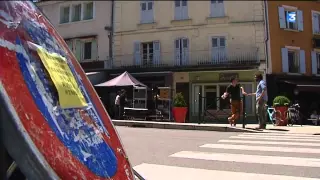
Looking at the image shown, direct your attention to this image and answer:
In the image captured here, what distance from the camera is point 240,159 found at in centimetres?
607

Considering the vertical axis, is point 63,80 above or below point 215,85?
below

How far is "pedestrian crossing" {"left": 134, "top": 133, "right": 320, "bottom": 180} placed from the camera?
16.0 ft

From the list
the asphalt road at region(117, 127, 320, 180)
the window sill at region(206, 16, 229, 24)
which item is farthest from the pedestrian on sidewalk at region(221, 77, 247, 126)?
the window sill at region(206, 16, 229, 24)

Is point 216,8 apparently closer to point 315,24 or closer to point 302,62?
point 302,62

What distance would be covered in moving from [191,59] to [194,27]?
2.10m

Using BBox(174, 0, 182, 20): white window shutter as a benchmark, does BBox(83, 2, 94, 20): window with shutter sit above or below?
above

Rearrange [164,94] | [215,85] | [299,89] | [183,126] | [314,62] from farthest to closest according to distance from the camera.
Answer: [314,62]
[215,85]
[299,89]
[164,94]
[183,126]

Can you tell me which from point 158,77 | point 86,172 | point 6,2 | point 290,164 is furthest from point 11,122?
point 158,77

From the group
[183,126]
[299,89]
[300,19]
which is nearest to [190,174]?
[183,126]

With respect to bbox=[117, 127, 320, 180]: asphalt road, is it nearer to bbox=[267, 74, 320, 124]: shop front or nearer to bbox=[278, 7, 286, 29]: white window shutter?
bbox=[267, 74, 320, 124]: shop front

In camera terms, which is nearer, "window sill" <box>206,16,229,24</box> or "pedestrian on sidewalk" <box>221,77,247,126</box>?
"pedestrian on sidewalk" <box>221,77,247,126</box>

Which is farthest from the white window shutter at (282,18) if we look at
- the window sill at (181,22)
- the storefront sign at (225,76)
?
the window sill at (181,22)

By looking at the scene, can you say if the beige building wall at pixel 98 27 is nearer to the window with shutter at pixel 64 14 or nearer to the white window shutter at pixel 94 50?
the white window shutter at pixel 94 50

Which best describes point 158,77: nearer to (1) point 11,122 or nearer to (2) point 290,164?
(2) point 290,164
